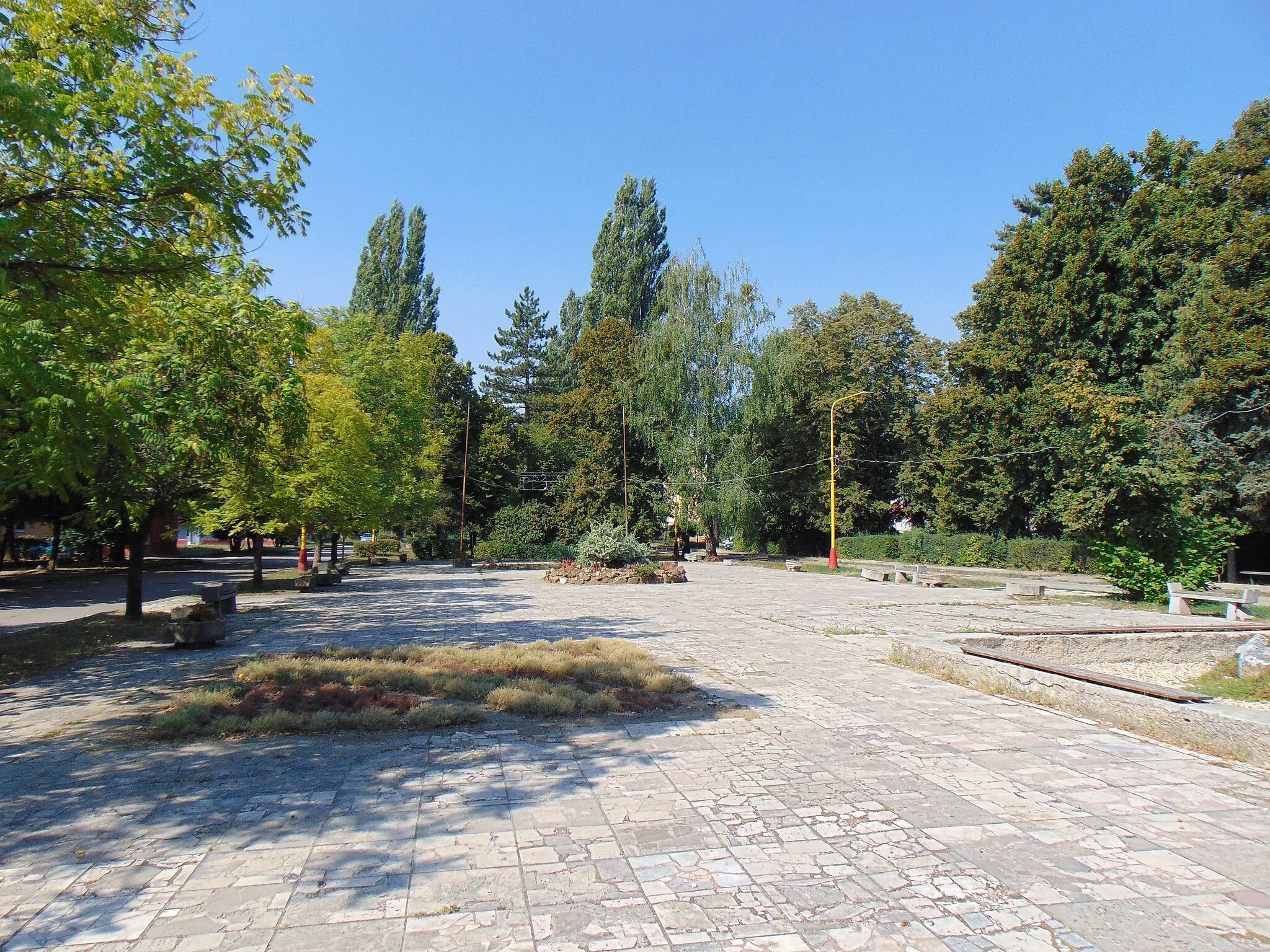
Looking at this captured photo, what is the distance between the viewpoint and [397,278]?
59.8 m

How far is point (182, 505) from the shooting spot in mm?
16641

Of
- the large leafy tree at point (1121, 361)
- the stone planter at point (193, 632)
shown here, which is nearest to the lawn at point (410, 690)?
the stone planter at point (193, 632)

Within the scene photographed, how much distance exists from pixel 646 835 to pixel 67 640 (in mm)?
12119

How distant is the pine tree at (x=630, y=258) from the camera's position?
5634 centimetres

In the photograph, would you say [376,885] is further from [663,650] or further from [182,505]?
[182,505]

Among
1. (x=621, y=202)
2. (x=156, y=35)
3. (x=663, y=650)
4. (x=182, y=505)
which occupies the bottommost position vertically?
(x=663, y=650)

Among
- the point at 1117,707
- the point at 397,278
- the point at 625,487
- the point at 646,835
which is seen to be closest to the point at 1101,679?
the point at 1117,707

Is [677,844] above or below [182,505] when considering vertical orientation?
below

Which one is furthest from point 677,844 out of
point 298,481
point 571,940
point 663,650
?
point 298,481

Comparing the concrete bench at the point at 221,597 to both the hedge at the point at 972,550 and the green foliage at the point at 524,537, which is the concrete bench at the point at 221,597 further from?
the hedge at the point at 972,550

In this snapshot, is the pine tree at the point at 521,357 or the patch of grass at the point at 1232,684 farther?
the pine tree at the point at 521,357

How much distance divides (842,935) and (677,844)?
1.20m

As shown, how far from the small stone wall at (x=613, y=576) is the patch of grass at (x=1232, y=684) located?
63.6 feet

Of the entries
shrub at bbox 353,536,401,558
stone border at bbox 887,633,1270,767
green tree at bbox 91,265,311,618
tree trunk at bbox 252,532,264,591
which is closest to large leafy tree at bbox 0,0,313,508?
green tree at bbox 91,265,311,618
